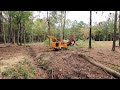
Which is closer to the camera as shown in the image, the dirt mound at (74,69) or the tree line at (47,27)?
the dirt mound at (74,69)

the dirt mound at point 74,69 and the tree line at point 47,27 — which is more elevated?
the tree line at point 47,27

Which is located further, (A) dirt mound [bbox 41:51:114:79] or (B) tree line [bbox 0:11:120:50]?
(B) tree line [bbox 0:11:120:50]

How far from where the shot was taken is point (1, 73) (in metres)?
5.91

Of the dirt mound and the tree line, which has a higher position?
the tree line

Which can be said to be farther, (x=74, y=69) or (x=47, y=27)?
(x=47, y=27)

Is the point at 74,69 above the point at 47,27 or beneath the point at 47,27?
beneath
